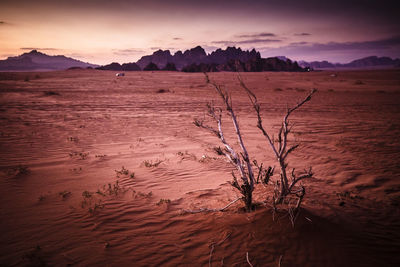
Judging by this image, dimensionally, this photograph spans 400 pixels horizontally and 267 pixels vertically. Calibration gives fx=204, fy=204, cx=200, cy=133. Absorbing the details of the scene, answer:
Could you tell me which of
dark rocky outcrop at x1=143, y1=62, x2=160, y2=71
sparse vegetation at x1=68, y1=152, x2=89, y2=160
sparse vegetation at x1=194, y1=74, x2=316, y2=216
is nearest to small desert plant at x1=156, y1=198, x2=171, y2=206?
sparse vegetation at x1=194, y1=74, x2=316, y2=216

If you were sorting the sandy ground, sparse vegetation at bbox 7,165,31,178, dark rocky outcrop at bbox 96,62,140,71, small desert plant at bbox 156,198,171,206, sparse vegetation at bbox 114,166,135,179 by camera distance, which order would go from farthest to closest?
dark rocky outcrop at bbox 96,62,140,71
sparse vegetation at bbox 114,166,135,179
sparse vegetation at bbox 7,165,31,178
small desert plant at bbox 156,198,171,206
the sandy ground

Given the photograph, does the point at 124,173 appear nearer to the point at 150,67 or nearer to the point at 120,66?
the point at 150,67

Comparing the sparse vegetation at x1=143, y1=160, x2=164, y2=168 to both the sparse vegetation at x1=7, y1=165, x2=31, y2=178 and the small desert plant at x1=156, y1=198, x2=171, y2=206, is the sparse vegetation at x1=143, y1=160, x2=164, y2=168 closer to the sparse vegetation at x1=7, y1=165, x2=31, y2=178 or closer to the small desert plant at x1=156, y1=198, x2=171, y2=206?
the small desert plant at x1=156, y1=198, x2=171, y2=206

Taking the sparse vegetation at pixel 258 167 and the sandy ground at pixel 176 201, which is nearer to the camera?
the sandy ground at pixel 176 201

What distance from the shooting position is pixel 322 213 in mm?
3426

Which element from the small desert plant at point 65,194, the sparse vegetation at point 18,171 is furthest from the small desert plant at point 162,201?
the sparse vegetation at point 18,171

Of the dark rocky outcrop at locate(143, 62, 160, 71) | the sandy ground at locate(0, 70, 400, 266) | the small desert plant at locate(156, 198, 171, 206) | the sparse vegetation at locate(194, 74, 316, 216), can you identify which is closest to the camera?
the sandy ground at locate(0, 70, 400, 266)

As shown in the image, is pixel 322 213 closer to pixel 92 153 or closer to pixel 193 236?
pixel 193 236

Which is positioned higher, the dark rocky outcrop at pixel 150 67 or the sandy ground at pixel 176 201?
the dark rocky outcrop at pixel 150 67

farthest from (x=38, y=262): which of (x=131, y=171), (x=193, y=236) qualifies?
(x=131, y=171)

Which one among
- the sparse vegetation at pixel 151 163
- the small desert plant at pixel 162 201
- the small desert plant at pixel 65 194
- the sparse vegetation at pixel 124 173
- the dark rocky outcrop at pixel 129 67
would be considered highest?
the dark rocky outcrop at pixel 129 67

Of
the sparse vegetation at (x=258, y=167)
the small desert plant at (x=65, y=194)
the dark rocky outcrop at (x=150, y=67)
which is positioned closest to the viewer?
the sparse vegetation at (x=258, y=167)

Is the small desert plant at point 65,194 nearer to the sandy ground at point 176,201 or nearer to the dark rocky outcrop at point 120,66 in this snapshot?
the sandy ground at point 176,201

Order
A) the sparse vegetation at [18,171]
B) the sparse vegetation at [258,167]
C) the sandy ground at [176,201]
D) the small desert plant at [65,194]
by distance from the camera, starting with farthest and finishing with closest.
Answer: the sparse vegetation at [18,171], the small desert plant at [65,194], the sparse vegetation at [258,167], the sandy ground at [176,201]
